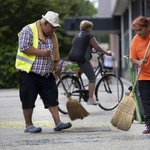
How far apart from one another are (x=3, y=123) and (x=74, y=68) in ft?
5.61

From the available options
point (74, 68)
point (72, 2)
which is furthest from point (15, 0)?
point (72, 2)

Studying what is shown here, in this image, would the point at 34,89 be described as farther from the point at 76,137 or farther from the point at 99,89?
the point at 99,89

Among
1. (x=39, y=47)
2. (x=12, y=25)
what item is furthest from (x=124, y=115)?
(x=12, y=25)

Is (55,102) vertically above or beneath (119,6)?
beneath

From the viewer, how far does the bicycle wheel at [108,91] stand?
6.61 meters

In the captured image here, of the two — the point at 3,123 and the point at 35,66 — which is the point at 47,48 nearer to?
the point at 35,66

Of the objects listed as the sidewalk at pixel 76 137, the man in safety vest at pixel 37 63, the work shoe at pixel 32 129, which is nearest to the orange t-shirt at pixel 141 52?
the sidewalk at pixel 76 137

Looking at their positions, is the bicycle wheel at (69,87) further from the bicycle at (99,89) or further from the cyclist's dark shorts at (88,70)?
the cyclist's dark shorts at (88,70)

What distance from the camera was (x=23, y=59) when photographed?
15.4ft

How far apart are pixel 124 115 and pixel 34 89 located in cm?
136

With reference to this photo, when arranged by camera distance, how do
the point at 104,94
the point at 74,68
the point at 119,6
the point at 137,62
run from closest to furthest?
the point at 137,62, the point at 74,68, the point at 104,94, the point at 119,6

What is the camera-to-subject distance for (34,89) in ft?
15.7

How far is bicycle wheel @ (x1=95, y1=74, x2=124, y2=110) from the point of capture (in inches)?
260

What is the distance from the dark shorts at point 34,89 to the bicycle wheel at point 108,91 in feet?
6.10
